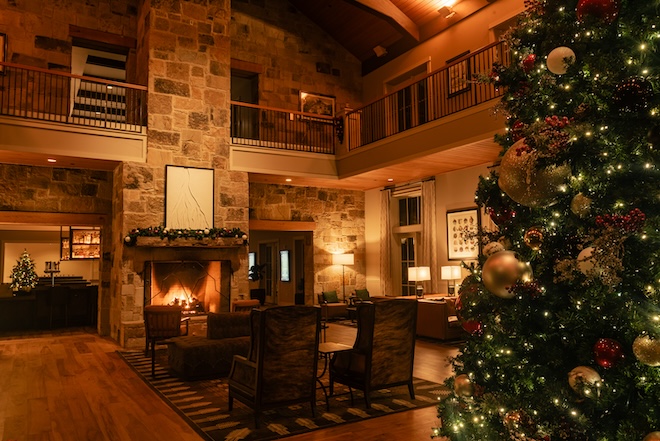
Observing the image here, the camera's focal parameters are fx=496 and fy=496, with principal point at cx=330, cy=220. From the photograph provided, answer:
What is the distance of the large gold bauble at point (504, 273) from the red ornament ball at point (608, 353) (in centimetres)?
36

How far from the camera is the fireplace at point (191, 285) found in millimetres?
8805

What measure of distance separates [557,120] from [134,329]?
758cm

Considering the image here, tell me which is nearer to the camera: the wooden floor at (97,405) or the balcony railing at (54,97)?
the wooden floor at (97,405)

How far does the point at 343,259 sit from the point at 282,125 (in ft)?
11.0

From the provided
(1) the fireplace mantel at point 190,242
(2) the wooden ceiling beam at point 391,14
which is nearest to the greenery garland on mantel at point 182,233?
(1) the fireplace mantel at point 190,242

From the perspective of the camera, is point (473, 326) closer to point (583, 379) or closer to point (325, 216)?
point (583, 379)

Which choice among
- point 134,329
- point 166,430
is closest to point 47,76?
point 134,329

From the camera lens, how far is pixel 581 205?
185 cm

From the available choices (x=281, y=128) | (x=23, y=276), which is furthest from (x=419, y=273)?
(x=23, y=276)

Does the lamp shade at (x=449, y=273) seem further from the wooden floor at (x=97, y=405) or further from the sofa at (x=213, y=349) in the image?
the sofa at (x=213, y=349)

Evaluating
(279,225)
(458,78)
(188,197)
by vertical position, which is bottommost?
(279,225)

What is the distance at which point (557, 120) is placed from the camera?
191 centimetres

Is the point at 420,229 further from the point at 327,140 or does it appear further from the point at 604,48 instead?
the point at 604,48

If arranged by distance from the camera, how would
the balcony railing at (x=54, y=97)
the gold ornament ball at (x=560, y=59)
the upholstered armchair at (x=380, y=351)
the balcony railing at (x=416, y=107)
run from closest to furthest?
the gold ornament ball at (x=560, y=59) < the upholstered armchair at (x=380, y=351) < the balcony railing at (x=54, y=97) < the balcony railing at (x=416, y=107)
